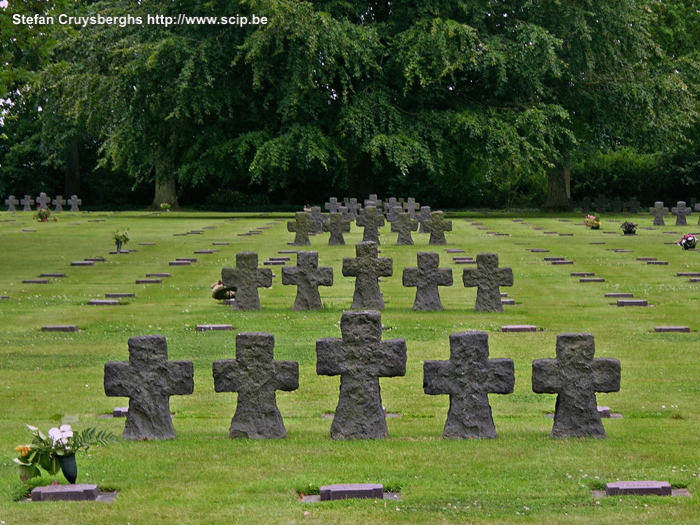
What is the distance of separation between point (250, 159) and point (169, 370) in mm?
38273

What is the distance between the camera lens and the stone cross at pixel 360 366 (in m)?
9.90

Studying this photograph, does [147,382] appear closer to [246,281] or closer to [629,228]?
[246,281]

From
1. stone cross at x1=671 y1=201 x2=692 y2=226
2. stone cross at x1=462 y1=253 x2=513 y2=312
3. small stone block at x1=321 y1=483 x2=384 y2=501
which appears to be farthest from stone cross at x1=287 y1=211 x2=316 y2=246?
small stone block at x1=321 y1=483 x2=384 y2=501

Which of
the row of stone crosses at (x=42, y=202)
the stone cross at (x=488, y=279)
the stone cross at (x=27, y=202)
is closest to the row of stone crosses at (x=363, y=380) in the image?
the stone cross at (x=488, y=279)

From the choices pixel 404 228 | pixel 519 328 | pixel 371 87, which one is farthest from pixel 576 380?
pixel 371 87

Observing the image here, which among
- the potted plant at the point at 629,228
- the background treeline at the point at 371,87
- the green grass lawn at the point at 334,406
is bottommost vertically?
the green grass lawn at the point at 334,406

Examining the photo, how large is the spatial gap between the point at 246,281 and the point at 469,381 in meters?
9.53

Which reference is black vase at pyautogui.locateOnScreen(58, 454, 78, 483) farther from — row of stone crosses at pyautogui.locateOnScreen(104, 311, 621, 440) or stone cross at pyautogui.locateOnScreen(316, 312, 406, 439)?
stone cross at pyautogui.locateOnScreen(316, 312, 406, 439)

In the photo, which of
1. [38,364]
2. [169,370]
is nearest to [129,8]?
[38,364]

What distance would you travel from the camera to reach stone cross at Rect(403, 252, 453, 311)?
18.8 m

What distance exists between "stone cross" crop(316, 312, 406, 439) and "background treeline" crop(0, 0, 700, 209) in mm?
32669

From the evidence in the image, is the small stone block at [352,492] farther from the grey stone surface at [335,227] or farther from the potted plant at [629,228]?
the potted plant at [629,228]

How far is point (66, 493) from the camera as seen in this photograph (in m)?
8.07

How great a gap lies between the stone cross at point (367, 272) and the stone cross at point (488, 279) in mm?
1279
